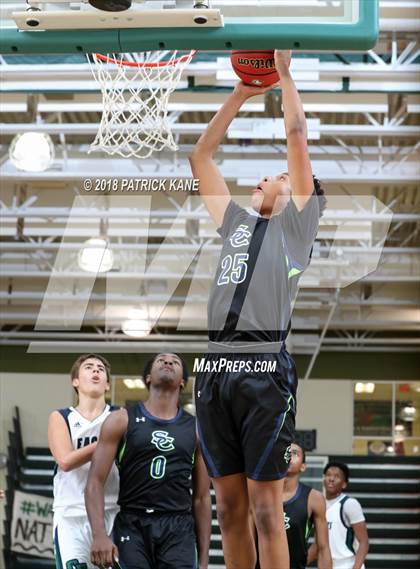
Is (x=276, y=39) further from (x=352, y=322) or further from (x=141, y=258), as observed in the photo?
(x=352, y=322)

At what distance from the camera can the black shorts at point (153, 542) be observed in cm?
488

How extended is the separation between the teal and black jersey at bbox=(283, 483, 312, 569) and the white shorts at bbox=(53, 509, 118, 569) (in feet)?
5.27

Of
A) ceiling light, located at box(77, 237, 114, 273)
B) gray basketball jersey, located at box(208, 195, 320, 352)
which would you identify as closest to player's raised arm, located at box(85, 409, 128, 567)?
gray basketball jersey, located at box(208, 195, 320, 352)

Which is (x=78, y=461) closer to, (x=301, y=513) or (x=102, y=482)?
(x=102, y=482)

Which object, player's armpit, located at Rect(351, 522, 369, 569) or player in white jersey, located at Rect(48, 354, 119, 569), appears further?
player's armpit, located at Rect(351, 522, 369, 569)

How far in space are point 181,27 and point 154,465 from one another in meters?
2.06

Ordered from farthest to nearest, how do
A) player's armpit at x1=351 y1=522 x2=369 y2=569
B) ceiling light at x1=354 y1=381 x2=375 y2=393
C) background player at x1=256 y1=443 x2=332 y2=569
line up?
ceiling light at x1=354 y1=381 x2=375 y2=393
player's armpit at x1=351 y1=522 x2=369 y2=569
background player at x1=256 y1=443 x2=332 y2=569

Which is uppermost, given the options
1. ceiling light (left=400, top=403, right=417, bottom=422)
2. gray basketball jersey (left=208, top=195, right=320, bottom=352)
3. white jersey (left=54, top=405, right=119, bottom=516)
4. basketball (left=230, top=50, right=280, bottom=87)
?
ceiling light (left=400, top=403, right=417, bottom=422)

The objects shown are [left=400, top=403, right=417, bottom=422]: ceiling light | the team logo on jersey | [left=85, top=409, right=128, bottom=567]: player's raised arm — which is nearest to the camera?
the team logo on jersey

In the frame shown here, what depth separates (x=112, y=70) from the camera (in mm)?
7059

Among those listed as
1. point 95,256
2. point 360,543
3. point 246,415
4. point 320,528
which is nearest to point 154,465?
point 246,415

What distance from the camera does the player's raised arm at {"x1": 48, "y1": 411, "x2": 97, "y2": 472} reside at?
5133 mm

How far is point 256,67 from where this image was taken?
4234 mm

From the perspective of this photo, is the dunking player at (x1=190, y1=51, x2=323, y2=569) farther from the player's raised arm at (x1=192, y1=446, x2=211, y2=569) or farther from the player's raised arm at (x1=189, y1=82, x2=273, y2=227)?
the player's raised arm at (x1=192, y1=446, x2=211, y2=569)
